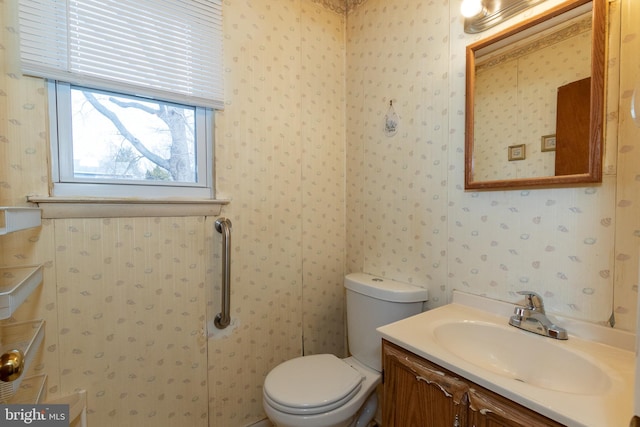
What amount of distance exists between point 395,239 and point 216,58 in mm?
1245

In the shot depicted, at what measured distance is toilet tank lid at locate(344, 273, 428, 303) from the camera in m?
1.33

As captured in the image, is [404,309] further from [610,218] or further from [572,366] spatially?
[610,218]

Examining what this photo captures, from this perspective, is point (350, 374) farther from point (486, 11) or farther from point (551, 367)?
point (486, 11)

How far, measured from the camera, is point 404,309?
1335 mm

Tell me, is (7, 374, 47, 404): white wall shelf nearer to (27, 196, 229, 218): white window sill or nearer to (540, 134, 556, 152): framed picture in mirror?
(27, 196, 229, 218): white window sill

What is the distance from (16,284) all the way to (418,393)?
1259 millimetres

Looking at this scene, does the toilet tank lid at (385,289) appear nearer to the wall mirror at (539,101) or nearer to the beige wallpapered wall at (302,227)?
the beige wallpapered wall at (302,227)

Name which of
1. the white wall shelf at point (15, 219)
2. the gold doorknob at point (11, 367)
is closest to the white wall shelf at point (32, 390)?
the gold doorknob at point (11, 367)

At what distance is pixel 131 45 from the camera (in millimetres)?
1157

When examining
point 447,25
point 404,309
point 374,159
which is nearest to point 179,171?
point 374,159

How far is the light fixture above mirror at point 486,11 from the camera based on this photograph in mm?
1084

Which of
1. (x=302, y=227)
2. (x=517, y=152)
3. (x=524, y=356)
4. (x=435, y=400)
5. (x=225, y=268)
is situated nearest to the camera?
(x=435, y=400)

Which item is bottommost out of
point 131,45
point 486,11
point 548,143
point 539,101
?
point 548,143
